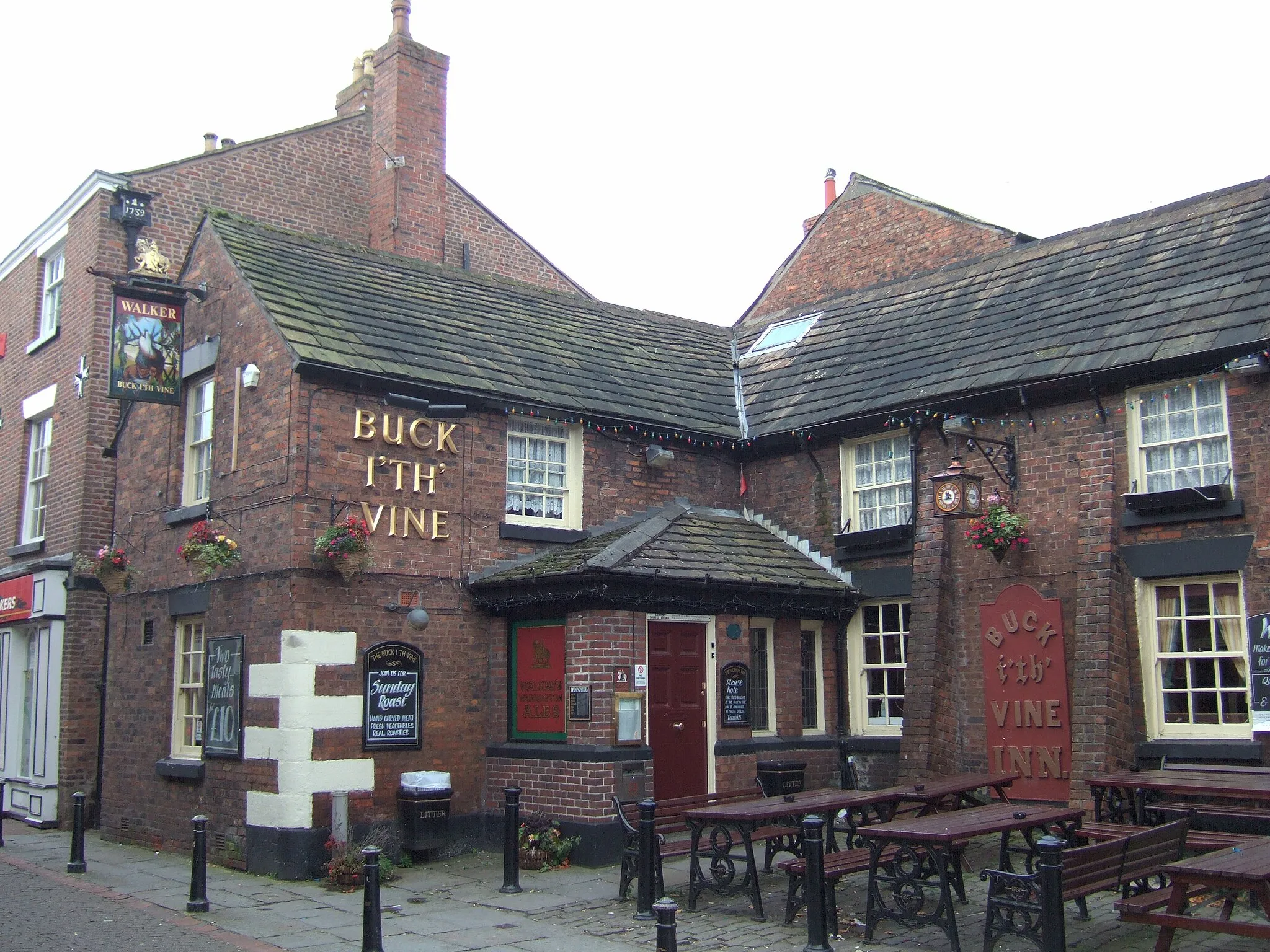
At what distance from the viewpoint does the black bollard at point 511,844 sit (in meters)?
10.7

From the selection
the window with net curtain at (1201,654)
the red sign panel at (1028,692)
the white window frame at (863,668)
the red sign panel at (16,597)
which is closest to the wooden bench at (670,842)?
the red sign panel at (1028,692)

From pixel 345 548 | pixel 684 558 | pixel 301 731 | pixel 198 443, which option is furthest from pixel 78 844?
pixel 684 558

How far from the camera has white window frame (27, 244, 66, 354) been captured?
18.9 metres

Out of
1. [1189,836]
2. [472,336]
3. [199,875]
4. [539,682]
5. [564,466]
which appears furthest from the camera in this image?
[472,336]

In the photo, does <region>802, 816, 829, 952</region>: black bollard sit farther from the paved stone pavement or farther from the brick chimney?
the brick chimney

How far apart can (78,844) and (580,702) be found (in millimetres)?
5582

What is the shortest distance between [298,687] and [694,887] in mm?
4748

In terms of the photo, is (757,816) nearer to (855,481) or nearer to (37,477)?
(855,481)

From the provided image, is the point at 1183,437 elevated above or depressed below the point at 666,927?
above

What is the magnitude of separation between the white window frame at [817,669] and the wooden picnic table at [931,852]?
5.53 metres

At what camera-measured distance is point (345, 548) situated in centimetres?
1198

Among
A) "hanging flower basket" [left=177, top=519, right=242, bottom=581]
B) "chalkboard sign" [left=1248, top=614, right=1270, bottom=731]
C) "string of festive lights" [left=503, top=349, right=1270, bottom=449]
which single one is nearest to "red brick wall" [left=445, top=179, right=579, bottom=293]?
"string of festive lights" [left=503, top=349, right=1270, bottom=449]

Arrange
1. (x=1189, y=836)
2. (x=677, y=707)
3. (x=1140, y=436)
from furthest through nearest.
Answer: (x=677, y=707)
(x=1140, y=436)
(x=1189, y=836)

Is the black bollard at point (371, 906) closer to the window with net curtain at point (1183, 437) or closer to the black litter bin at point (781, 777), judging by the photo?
the black litter bin at point (781, 777)
